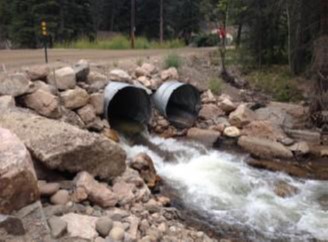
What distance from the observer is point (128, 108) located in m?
11.0

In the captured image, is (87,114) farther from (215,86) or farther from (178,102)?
(215,86)

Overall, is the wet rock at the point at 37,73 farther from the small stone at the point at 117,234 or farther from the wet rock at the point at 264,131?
the small stone at the point at 117,234

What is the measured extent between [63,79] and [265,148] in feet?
14.4

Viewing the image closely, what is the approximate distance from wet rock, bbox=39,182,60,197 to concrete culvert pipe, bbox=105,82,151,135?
13.3ft

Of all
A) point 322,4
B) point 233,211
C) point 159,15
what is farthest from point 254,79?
point 159,15

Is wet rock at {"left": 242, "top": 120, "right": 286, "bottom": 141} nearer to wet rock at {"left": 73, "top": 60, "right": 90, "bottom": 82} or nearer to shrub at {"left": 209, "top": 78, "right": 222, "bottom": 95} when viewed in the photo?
shrub at {"left": 209, "top": 78, "right": 222, "bottom": 95}

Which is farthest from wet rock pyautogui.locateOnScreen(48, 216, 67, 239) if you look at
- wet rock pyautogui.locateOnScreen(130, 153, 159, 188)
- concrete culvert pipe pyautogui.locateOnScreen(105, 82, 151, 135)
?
concrete culvert pipe pyautogui.locateOnScreen(105, 82, 151, 135)

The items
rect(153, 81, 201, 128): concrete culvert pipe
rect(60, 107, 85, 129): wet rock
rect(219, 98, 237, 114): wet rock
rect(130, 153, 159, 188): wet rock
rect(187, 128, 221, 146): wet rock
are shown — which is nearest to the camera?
rect(130, 153, 159, 188): wet rock

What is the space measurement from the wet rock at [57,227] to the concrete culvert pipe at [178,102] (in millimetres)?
6212

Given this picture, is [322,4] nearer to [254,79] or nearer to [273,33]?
[254,79]

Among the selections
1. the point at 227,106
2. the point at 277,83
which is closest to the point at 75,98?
the point at 227,106

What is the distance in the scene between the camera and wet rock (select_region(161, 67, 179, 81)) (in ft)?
38.0

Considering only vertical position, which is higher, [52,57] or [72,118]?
[52,57]

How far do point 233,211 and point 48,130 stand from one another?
287 cm
